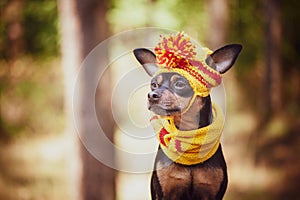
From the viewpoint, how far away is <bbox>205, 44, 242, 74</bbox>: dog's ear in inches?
52.8

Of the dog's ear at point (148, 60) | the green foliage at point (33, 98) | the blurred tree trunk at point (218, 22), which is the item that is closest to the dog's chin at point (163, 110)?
the dog's ear at point (148, 60)

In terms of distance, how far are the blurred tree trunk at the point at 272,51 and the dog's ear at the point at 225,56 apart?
656cm

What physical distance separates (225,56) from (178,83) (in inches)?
5.1

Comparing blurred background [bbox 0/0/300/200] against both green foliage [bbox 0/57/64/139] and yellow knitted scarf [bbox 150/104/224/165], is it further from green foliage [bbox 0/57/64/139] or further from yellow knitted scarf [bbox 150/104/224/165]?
yellow knitted scarf [bbox 150/104/224/165]

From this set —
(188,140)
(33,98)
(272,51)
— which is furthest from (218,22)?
(188,140)

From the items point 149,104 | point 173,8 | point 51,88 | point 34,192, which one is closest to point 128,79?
point 149,104

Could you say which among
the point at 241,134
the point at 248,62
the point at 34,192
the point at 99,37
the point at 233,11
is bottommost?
the point at 34,192

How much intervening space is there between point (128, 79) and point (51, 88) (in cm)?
837

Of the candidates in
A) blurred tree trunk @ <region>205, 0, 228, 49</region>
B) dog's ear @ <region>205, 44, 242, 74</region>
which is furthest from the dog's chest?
blurred tree trunk @ <region>205, 0, 228, 49</region>

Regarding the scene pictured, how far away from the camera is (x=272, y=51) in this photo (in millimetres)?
7941

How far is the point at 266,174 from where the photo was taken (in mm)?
5645

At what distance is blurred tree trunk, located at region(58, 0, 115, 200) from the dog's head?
1.46 m

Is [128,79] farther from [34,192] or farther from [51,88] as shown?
[51,88]

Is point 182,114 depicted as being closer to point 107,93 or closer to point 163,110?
point 163,110
